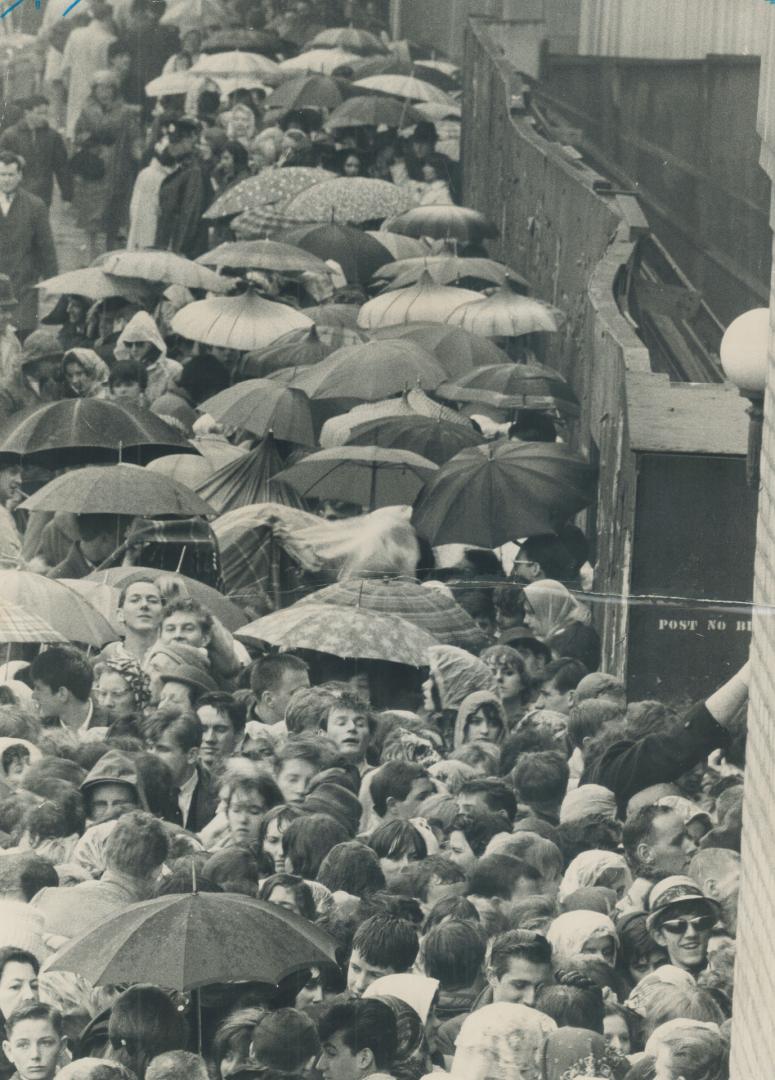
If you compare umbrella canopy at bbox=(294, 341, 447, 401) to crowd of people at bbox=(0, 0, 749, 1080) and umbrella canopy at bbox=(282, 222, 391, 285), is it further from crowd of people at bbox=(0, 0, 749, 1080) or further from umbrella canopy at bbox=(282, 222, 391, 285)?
umbrella canopy at bbox=(282, 222, 391, 285)

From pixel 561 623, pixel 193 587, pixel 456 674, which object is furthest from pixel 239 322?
pixel 456 674

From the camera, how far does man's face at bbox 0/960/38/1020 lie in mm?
9164

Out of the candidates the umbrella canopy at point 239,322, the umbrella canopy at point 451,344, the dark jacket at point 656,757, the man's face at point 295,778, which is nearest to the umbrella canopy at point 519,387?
the umbrella canopy at point 451,344

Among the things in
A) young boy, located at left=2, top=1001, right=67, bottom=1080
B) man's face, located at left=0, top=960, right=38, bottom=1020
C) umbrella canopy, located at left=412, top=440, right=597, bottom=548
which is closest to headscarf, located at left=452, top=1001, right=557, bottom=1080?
young boy, located at left=2, top=1001, right=67, bottom=1080

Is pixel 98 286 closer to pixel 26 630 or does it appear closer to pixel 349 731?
pixel 26 630

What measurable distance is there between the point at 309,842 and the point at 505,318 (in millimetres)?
9542

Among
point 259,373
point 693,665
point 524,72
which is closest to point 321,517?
point 693,665

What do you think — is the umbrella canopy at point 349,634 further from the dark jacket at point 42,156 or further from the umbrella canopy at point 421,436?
the dark jacket at point 42,156

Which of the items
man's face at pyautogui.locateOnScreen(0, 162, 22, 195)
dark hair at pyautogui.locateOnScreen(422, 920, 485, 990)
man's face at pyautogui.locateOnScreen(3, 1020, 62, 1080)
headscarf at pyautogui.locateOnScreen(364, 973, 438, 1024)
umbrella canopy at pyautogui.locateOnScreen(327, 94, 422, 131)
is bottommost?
man's face at pyautogui.locateOnScreen(3, 1020, 62, 1080)

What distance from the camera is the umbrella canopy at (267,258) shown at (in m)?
20.4

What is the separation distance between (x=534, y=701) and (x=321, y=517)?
305 centimetres

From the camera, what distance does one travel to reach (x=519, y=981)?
9180mm

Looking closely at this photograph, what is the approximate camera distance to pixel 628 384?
14.3 metres

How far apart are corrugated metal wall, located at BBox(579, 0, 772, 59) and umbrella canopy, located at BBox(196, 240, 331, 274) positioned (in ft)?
12.1
